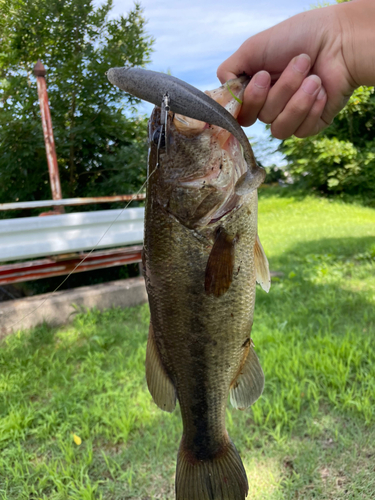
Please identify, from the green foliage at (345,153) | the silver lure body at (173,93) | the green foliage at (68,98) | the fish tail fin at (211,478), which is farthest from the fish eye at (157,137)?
the green foliage at (345,153)

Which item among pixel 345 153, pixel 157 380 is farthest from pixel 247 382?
pixel 345 153

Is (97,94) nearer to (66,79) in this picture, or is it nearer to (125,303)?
(66,79)

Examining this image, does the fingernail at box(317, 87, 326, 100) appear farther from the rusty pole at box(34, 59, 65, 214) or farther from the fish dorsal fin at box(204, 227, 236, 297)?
the rusty pole at box(34, 59, 65, 214)

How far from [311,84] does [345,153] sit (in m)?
16.2

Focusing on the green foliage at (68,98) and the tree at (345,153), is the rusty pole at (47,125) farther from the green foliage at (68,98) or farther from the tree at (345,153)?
the tree at (345,153)

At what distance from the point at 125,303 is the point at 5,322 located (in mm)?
1519

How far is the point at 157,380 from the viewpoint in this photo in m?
1.57

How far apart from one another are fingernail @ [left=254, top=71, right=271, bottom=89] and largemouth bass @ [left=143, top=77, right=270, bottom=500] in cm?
8

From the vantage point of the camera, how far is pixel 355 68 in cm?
176

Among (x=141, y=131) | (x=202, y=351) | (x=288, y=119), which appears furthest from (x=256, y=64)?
(x=141, y=131)

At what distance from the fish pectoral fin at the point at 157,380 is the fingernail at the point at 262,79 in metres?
1.09

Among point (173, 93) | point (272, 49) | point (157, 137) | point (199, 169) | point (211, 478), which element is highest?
point (272, 49)

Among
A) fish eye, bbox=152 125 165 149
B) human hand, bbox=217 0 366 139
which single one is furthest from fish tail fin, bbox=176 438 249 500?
human hand, bbox=217 0 366 139

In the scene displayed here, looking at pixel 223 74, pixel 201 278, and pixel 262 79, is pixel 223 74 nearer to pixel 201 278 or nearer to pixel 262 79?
pixel 262 79
